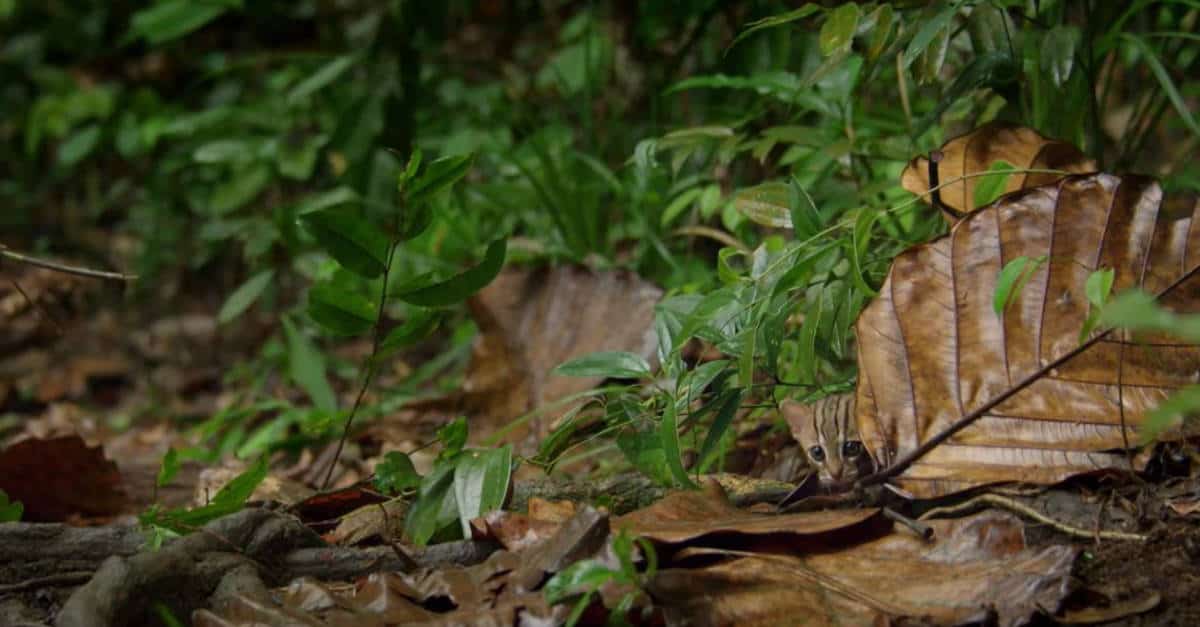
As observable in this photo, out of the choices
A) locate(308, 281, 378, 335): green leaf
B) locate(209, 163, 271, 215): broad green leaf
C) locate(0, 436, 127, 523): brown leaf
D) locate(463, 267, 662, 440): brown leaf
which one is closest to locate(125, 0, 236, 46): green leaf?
locate(209, 163, 271, 215): broad green leaf

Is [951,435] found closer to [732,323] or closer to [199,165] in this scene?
[732,323]

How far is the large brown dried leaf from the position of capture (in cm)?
140

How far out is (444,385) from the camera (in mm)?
2934

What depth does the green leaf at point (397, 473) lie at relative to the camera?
150 cm

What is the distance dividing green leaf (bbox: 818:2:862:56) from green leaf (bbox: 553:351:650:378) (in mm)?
480

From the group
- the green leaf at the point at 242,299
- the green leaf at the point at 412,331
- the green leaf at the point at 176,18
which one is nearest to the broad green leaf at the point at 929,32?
the green leaf at the point at 412,331

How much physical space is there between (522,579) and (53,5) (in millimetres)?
4707

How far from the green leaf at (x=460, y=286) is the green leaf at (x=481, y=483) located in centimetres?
25

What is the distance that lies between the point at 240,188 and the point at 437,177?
2296 millimetres

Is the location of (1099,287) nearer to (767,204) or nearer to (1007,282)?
(1007,282)

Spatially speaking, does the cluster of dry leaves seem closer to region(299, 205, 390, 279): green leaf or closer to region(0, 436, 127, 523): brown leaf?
region(299, 205, 390, 279): green leaf

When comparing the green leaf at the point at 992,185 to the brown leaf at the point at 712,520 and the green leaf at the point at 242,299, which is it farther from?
the green leaf at the point at 242,299

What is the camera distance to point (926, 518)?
1.37 metres

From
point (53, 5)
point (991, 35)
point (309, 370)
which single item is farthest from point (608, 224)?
point (53, 5)
